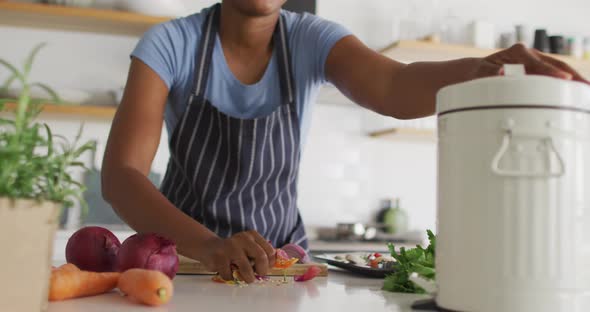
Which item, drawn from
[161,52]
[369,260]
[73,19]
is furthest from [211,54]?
[73,19]

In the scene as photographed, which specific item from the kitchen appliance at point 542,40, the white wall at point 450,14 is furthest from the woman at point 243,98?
the kitchen appliance at point 542,40

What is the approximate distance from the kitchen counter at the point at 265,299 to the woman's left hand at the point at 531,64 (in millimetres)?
323

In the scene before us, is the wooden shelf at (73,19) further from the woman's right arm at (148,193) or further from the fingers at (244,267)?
the fingers at (244,267)

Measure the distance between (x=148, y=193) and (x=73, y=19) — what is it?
96.2 inches

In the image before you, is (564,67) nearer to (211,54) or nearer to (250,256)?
(250,256)

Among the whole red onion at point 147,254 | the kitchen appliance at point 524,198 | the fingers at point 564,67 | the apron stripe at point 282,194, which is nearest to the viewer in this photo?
the kitchen appliance at point 524,198

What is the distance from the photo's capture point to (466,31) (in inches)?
156

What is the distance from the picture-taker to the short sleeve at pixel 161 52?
1.49 m

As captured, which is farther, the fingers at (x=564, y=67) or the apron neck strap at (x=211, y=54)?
the apron neck strap at (x=211, y=54)

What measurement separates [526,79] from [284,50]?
1.03 m

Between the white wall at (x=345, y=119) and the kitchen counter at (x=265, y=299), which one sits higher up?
the white wall at (x=345, y=119)

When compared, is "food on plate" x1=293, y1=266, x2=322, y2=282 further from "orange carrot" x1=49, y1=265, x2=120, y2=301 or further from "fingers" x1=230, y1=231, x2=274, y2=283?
"orange carrot" x1=49, y1=265, x2=120, y2=301

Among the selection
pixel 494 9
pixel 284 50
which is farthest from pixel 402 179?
pixel 284 50

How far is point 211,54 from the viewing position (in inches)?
64.2
